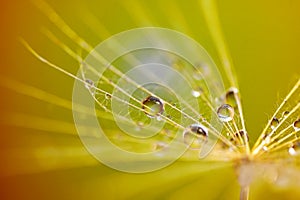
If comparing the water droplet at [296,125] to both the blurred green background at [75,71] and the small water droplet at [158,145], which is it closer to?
the blurred green background at [75,71]

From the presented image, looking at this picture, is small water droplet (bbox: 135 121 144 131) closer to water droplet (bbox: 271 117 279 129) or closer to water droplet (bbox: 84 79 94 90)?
water droplet (bbox: 84 79 94 90)

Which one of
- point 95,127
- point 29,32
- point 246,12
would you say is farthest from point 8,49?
point 246,12

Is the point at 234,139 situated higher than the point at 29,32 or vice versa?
the point at 29,32

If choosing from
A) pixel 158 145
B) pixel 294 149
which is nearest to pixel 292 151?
pixel 294 149

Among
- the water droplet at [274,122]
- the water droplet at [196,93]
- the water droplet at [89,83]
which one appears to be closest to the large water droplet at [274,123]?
the water droplet at [274,122]

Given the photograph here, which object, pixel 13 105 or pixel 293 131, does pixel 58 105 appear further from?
pixel 293 131

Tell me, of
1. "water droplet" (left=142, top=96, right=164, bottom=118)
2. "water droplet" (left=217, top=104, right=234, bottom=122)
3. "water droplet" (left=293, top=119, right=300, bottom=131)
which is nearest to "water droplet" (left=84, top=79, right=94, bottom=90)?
"water droplet" (left=142, top=96, right=164, bottom=118)
